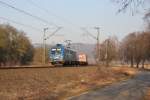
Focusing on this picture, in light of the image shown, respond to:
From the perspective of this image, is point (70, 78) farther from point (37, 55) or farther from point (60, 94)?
point (37, 55)

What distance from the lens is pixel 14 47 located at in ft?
346

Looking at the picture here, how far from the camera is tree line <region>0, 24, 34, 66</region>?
316 feet

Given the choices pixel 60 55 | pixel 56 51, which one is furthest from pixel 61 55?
pixel 56 51

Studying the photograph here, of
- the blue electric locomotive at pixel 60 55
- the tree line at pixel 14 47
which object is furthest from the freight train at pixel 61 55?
the tree line at pixel 14 47

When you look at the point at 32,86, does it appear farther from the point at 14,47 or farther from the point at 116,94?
the point at 14,47

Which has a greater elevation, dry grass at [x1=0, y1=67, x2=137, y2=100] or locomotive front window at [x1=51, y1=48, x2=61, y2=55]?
locomotive front window at [x1=51, y1=48, x2=61, y2=55]

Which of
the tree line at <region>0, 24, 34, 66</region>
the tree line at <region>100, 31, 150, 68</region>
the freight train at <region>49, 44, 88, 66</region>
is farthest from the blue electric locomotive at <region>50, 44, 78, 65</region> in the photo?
the tree line at <region>100, 31, 150, 68</region>

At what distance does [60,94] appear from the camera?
2859 centimetres

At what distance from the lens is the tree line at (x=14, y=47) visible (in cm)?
9631

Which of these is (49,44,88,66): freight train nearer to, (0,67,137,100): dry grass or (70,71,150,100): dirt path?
(0,67,137,100): dry grass

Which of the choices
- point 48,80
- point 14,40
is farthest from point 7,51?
point 48,80

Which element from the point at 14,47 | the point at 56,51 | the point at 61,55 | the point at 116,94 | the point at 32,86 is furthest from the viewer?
the point at 14,47

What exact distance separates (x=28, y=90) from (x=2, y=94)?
4.18 metres

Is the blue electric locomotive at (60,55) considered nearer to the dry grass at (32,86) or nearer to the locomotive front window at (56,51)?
the locomotive front window at (56,51)
